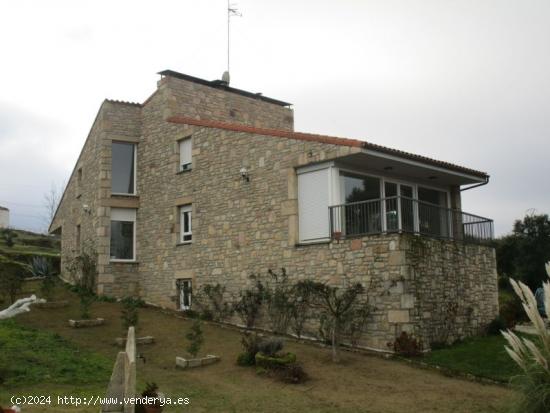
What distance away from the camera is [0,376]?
9.00m

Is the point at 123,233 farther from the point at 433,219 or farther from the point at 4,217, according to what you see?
the point at 4,217

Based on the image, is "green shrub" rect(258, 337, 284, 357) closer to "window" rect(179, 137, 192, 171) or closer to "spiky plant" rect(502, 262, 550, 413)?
"spiky plant" rect(502, 262, 550, 413)

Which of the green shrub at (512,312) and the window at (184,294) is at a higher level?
the window at (184,294)

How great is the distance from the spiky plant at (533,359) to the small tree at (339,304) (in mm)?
5383

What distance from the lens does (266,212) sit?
48.0ft

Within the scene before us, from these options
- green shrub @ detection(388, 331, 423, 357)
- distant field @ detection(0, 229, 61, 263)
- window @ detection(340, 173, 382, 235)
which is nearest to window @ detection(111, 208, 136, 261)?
window @ detection(340, 173, 382, 235)

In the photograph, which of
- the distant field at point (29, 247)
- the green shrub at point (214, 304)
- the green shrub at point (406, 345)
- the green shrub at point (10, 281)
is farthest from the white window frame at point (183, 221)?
the distant field at point (29, 247)

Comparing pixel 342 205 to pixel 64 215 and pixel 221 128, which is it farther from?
pixel 64 215

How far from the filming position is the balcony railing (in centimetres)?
1270

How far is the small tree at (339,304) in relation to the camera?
39.0 ft

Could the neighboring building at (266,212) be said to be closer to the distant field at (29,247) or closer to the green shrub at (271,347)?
the green shrub at (271,347)

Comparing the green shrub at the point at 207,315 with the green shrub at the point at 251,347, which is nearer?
the green shrub at the point at 251,347

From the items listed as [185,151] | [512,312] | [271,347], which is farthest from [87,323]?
[512,312]

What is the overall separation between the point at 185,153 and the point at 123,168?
325 cm
